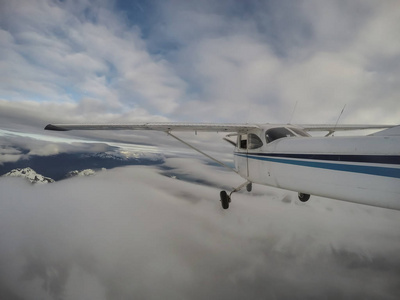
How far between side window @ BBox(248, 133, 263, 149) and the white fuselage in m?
0.68

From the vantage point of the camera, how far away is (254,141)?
5441mm

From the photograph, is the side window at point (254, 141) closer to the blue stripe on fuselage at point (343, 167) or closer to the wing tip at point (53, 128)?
the blue stripe on fuselage at point (343, 167)

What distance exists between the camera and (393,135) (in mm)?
2504

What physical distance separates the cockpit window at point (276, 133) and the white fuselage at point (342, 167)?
0.26 m

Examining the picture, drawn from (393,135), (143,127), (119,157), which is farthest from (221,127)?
(119,157)

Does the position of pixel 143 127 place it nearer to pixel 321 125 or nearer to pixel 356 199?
pixel 356 199

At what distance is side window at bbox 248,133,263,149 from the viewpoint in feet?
17.0

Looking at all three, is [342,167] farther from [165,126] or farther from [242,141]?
[165,126]

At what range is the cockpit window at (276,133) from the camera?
15.3 feet

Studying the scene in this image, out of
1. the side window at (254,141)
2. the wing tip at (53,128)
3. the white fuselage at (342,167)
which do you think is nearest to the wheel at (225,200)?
the side window at (254,141)

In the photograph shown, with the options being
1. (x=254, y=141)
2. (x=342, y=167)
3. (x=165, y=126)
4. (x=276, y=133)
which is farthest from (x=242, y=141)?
(x=342, y=167)

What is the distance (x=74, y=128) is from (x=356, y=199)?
682 centimetres

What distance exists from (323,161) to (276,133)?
1.78m

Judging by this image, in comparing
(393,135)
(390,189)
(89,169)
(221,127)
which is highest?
(221,127)
